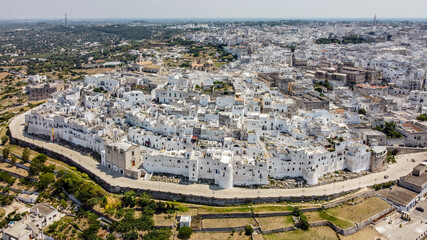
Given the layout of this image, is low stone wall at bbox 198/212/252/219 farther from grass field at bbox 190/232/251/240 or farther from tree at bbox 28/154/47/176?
A: tree at bbox 28/154/47/176

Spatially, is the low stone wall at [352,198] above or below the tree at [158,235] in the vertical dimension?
above

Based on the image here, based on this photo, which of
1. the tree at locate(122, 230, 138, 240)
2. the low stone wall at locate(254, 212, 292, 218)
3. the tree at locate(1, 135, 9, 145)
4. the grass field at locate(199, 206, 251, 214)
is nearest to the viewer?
the tree at locate(122, 230, 138, 240)

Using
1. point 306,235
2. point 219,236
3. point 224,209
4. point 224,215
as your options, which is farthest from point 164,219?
Result: point 306,235

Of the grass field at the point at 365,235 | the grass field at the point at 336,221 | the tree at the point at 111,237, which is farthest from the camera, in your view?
the grass field at the point at 336,221

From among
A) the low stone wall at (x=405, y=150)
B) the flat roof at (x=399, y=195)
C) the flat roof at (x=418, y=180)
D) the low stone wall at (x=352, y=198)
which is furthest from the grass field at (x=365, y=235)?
the low stone wall at (x=405, y=150)

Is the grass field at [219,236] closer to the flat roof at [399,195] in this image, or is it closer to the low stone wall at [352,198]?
the low stone wall at [352,198]

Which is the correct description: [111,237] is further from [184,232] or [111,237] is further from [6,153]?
[6,153]

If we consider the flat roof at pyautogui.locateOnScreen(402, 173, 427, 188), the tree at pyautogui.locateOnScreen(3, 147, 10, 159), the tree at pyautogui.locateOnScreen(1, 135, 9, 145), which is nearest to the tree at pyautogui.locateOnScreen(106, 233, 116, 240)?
the tree at pyautogui.locateOnScreen(3, 147, 10, 159)
